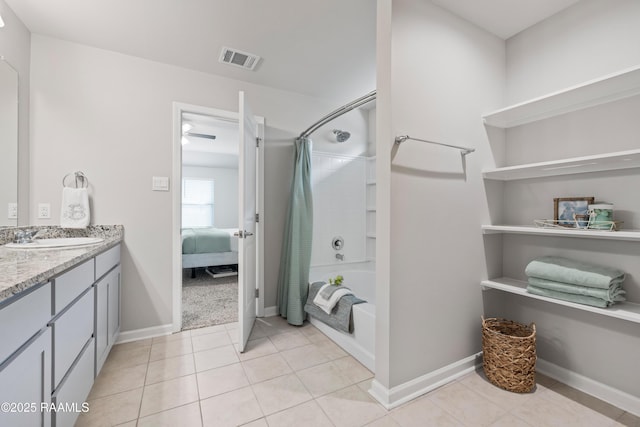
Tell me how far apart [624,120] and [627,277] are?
2.81ft

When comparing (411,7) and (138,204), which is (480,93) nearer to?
(411,7)

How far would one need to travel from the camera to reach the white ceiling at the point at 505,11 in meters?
1.69

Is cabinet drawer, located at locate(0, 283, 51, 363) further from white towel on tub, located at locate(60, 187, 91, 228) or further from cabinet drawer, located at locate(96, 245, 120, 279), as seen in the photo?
white towel on tub, located at locate(60, 187, 91, 228)

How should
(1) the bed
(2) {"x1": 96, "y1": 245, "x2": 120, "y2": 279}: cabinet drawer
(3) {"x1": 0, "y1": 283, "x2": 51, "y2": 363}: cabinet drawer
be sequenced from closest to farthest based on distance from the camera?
(3) {"x1": 0, "y1": 283, "x2": 51, "y2": 363}: cabinet drawer → (2) {"x1": 96, "y1": 245, "x2": 120, "y2": 279}: cabinet drawer → (1) the bed

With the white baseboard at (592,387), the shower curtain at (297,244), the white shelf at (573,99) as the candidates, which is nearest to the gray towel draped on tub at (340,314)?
the shower curtain at (297,244)

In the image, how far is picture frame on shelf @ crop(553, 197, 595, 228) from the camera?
1601 mm

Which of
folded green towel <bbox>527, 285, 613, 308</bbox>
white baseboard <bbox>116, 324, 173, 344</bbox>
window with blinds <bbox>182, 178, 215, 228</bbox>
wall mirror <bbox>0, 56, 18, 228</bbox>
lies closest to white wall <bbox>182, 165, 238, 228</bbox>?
window with blinds <bbox>182, 178, 215, 228</bbox>

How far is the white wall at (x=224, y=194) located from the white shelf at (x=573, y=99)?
654cm

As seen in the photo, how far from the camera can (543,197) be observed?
1.86 metres

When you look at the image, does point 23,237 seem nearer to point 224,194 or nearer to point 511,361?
point 511,361

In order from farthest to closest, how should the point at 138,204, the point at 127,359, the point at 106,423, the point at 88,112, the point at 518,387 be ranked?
1. the point at 138,204
2. the point at 88,112
3. the point at 127,359
4. the point at 518,387
5. the point at 106,423

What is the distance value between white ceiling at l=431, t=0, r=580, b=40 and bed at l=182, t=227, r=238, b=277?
149 inches

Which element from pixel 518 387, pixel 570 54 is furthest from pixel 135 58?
pixel 518 387

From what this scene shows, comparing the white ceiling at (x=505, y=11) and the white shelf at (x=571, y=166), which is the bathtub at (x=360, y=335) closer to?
the white shelf at (x=571, y=166)
